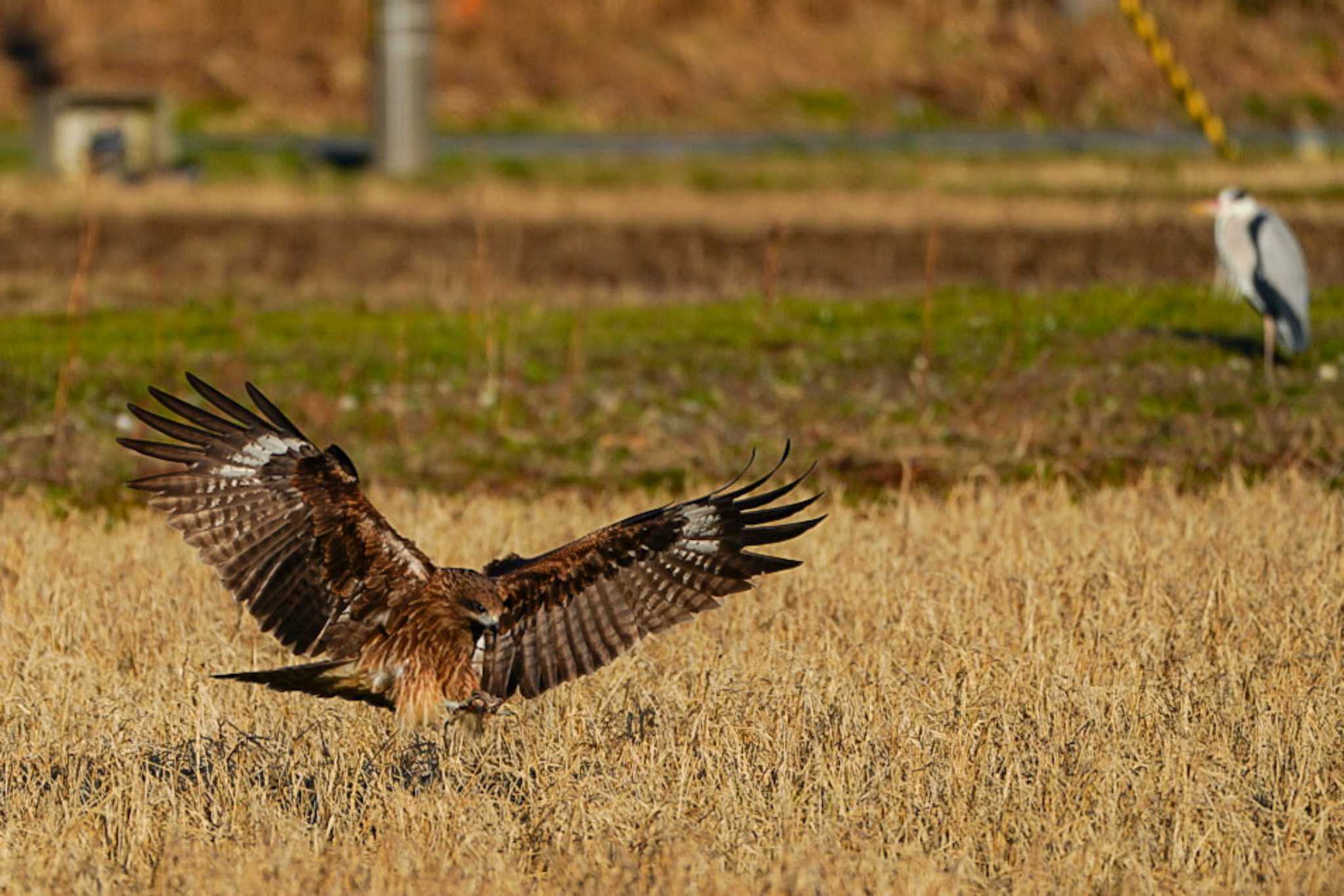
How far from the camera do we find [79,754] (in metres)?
6.17

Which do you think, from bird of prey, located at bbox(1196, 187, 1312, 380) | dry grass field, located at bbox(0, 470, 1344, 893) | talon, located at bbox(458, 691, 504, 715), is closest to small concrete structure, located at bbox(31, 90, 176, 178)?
bird of prey, located at bbox(1196, 187, 1312, 380)

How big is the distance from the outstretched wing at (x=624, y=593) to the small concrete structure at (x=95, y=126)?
926 inches

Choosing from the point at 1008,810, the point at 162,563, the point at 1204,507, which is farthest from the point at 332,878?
the point at 1204,507

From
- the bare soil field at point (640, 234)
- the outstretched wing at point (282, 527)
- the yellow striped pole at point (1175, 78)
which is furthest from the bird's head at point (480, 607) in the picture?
the yellow striped pole at point (1175, 78)

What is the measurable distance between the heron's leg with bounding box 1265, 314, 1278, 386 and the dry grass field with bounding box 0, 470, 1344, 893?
15.2 ft

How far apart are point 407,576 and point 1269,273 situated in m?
9.42

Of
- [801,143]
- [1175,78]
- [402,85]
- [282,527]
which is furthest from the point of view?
[801,143]

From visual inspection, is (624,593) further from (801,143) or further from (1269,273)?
(801,143)

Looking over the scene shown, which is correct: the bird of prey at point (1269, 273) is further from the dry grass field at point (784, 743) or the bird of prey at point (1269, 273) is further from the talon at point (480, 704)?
the talon at point (480, 704)

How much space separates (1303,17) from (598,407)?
33223 mm

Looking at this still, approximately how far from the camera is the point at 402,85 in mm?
28984

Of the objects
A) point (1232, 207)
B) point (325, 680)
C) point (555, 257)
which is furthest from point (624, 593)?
point (555, 257)

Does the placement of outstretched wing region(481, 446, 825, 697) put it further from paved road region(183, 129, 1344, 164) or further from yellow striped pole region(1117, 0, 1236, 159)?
paved road region(183, 129, 1344, 164)

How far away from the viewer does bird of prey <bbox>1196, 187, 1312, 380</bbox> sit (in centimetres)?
1396
